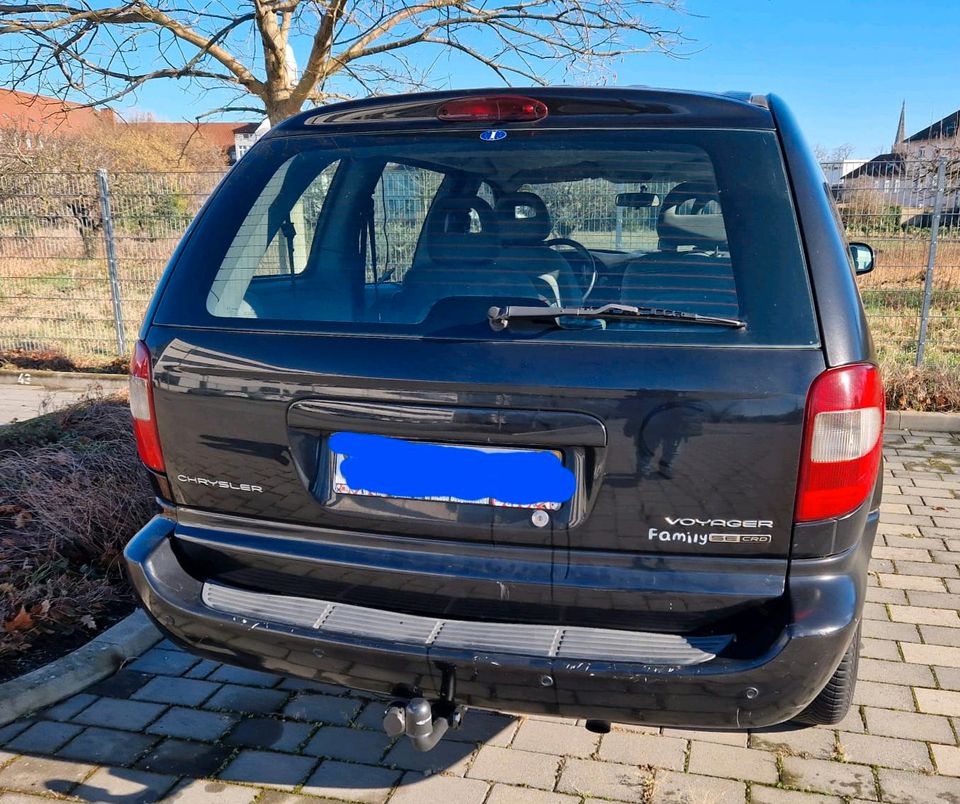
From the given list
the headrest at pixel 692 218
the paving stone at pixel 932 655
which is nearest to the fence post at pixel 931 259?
the paving stone at pixel 932 655

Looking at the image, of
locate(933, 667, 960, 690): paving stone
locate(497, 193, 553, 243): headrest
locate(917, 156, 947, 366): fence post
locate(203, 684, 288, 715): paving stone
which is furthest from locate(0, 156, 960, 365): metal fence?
locate(203, 684, 288, 715): paving stone

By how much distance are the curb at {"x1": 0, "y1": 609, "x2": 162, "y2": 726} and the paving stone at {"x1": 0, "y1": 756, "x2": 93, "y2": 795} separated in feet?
0.88

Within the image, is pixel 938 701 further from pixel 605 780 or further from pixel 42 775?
pixel 42 775

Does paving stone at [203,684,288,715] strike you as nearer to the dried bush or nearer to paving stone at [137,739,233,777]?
paving stone at [137,739,233,777]

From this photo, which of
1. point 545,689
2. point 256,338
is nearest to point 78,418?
point 256,338

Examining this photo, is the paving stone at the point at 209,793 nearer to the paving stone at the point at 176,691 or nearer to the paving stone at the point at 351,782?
the paving stone at the point at 351,782

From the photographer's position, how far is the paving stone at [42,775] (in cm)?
241

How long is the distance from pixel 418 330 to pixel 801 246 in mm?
945

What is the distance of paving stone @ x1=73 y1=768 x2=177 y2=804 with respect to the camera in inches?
93.5

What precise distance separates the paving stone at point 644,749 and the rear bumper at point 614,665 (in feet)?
2.21

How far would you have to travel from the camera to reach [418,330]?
2.06m

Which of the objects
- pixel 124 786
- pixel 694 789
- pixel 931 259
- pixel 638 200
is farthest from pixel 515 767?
pixel 931 259

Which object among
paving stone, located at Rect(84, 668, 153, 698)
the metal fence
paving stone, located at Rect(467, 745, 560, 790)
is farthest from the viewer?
the metal fence

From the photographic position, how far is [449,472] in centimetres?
200
